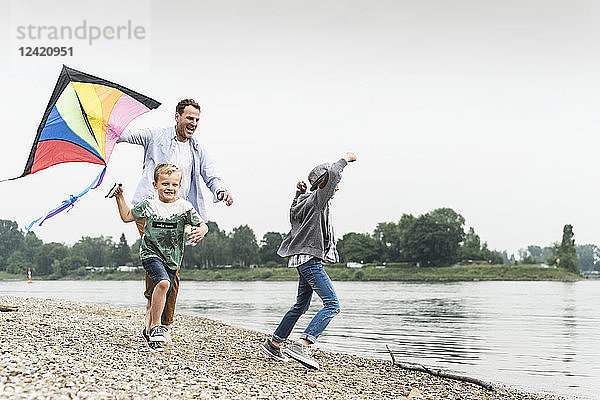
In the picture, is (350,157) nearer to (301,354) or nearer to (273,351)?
(301,354)

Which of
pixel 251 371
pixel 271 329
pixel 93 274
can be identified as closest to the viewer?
pixel 251 371

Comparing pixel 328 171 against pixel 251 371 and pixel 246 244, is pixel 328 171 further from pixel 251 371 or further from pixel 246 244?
pixel 246 244

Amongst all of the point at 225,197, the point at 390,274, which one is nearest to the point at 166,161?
the point at 225,197

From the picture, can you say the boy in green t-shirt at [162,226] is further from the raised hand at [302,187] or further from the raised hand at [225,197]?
the raised hand at [302,187]

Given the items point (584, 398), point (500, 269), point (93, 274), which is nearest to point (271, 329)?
point (584, 398)

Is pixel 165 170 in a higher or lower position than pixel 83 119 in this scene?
lower

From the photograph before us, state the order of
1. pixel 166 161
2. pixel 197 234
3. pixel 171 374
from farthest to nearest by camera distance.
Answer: pixel 166 161 < pixel 197 234 < pixel 171 374

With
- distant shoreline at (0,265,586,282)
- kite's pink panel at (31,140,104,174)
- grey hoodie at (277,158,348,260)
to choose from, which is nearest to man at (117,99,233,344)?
kite's pink panel at (31,140,104,174)

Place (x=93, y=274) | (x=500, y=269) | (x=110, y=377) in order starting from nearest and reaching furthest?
(x=110, y=377) < (x=500, y=269) < (x=93, y=274)

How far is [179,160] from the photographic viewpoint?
254 inches

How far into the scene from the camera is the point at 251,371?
5.75 metres

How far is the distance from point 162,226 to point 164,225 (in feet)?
0.07

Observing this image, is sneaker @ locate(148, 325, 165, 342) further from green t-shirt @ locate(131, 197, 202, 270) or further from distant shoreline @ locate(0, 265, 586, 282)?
distant shoreline @ locate(0, 265, 586, 282)

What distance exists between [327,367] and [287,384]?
1901mm
